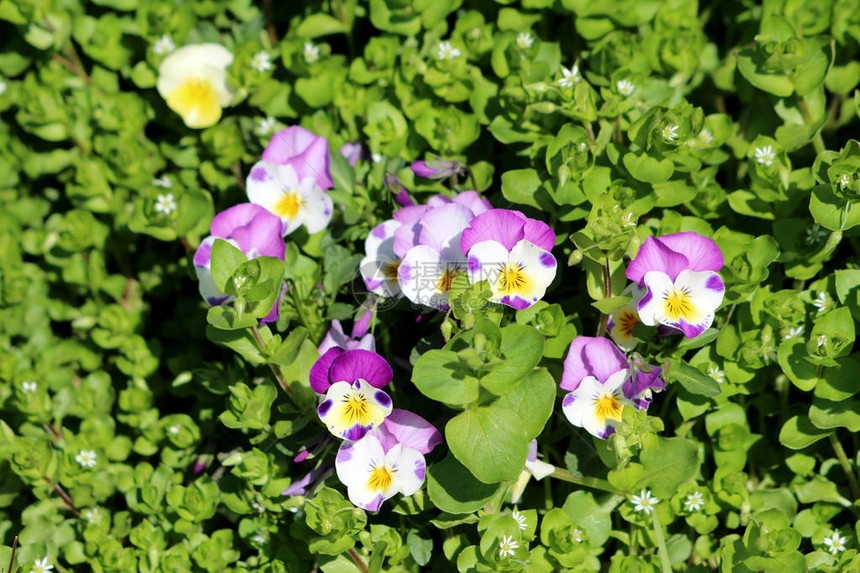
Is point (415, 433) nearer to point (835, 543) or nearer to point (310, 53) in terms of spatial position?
point (835, 543)

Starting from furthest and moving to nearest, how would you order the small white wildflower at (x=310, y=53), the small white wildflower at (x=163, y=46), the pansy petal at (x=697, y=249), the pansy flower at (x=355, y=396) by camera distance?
the small white wildflower at (x=163, y=46) → the small white wildflower at (x=310, y=53) → the pansy petal at (x=697, y=249) → the pansy flower at (x=355, y=396)

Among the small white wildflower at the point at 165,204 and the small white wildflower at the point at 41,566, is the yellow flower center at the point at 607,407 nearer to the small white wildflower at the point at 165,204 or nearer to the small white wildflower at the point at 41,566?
the small white wildflower at the point at 165,204

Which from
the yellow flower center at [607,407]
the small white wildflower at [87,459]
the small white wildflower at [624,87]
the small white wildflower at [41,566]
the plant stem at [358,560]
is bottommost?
the small white wildflower at [41,566]

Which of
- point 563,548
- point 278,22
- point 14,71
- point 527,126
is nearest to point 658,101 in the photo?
point 527,126

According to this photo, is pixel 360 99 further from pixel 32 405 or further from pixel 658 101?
pixel 32 405

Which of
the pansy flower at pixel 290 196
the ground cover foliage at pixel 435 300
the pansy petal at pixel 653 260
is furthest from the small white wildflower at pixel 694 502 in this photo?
the pansy flower at pixel 290 196

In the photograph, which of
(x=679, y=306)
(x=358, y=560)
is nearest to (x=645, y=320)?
(x=679, y=306)

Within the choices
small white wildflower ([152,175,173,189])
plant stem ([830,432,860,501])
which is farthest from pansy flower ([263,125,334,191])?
plant stem ([830,432,860,501])
